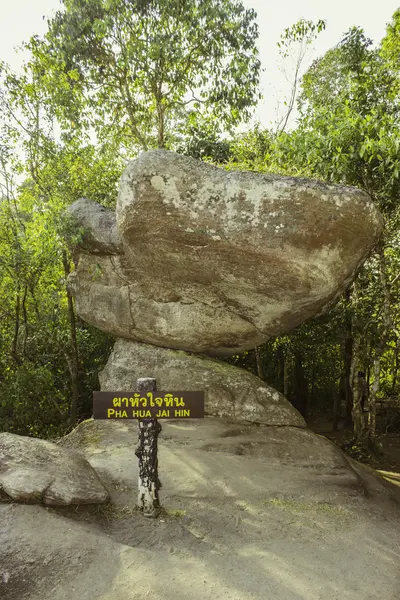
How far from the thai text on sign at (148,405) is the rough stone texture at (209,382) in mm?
3444

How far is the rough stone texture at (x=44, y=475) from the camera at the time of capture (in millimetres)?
5309

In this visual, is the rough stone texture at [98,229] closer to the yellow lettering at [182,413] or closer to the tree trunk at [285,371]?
the yellow lettering at [182,413]

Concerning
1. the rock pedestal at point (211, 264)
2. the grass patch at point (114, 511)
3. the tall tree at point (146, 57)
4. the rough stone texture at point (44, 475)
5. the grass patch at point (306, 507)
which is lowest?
the grass patch at point (306, 507)

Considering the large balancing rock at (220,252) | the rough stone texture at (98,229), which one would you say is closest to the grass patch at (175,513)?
the large balancing rock at (220,252)

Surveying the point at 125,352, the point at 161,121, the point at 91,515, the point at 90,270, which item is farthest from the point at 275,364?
the point at 91,515

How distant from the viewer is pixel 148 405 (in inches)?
228

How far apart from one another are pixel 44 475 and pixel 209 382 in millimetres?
4420

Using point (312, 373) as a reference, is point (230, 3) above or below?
above

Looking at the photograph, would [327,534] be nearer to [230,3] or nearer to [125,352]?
[125,352]

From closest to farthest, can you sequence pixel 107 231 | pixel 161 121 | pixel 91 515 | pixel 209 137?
pixel 91 515 < pixel 107 231 < pixel 161 121 < pixel 209 137

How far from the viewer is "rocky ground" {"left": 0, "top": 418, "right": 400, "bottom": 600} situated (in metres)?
4.40

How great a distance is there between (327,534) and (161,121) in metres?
11.6

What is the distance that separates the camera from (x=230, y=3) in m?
11.9

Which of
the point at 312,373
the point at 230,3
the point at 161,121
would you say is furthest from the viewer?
the point at 312,373
